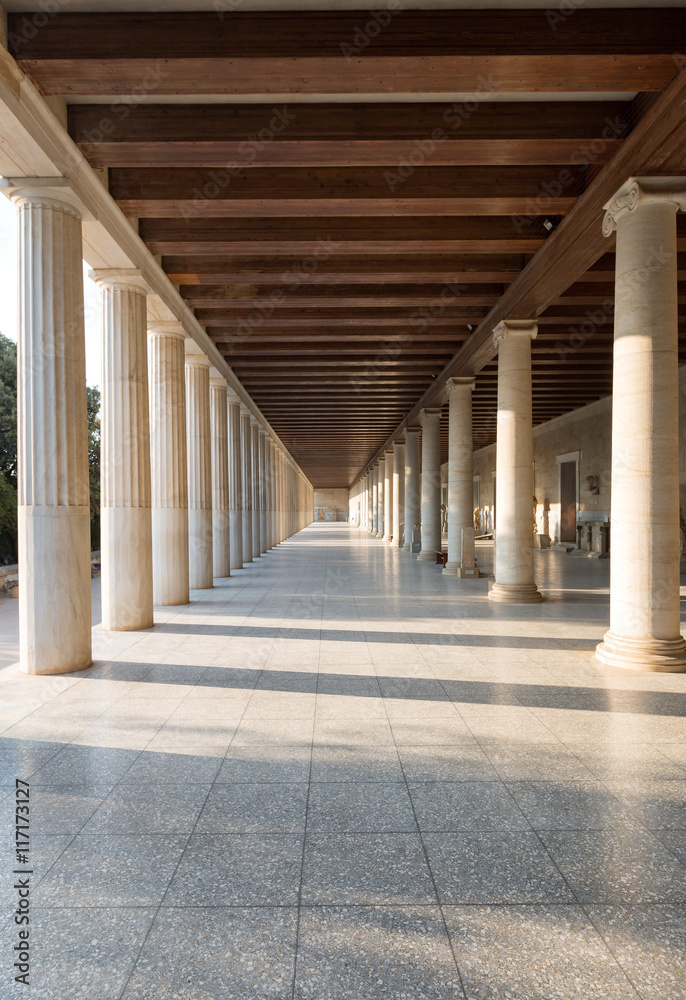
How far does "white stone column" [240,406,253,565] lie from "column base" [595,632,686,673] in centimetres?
1962

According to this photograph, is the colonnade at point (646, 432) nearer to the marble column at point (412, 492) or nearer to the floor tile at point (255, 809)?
the floor tile at point (255, 809)

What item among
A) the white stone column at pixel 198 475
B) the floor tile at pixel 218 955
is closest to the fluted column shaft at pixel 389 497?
the white stone column at pixel 198 475

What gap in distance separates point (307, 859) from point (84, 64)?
26.6ft

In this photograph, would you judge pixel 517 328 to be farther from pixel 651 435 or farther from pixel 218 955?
pixel 218 955

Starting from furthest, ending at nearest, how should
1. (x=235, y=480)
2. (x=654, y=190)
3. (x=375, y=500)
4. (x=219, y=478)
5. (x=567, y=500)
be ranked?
(x=375, y=500), (x=567, y=500), (x=235, y=480), (x=219, y=478), (x=654, y=190)

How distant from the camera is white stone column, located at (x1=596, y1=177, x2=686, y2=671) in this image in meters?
8.86

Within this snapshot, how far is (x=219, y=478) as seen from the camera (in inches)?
869

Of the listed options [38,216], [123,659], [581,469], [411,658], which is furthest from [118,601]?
[581,469]

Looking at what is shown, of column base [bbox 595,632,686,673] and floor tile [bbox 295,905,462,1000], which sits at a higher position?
column base [bbox 595,632,686,673]

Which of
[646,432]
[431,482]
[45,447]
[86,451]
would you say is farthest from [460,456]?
[45,447]

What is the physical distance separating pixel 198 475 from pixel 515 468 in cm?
831

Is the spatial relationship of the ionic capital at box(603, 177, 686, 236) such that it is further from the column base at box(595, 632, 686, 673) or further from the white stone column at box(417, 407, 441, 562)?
the white stone column at box(417, 407, 441, 562)

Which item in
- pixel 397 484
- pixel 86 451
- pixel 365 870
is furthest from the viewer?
pixel 397 484

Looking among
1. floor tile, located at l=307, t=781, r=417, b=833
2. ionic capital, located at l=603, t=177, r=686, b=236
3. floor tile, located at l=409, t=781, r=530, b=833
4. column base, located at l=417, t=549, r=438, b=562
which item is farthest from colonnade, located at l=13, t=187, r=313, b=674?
column base, located at l=417, t=549, r=438, b=562
